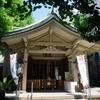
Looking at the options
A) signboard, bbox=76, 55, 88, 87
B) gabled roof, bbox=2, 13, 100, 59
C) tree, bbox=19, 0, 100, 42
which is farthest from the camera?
gabled roof, bbox=2, 13, 100, 59

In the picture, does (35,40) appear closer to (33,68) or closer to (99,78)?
(33,68)

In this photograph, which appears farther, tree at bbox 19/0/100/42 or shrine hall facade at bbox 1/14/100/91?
shrine hall facade at bbox 1/14/100/91

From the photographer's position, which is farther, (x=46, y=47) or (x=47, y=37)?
(x=46, y=47)

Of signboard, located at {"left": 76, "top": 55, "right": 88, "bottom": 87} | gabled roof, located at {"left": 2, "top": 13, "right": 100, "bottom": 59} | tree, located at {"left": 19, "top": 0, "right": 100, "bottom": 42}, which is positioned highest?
gabled roof, located at {"left": 2, "top": 13, "right": 100, "bottom": 59}

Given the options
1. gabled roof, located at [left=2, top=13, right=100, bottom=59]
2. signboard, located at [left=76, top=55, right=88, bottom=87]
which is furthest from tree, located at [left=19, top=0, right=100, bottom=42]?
gabled roof, located at [left=2, top=13, right=100, bottom=59]

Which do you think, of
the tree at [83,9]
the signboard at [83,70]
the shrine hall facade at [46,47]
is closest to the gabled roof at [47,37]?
the shrine hall facade at [46,47]

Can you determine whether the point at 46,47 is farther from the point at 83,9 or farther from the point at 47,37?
the point at 83,9

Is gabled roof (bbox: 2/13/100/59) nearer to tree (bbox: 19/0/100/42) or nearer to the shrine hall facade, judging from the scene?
the shrine hall facade

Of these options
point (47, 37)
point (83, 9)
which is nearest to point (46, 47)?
point (47, 37)

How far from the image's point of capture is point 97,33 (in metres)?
3.84

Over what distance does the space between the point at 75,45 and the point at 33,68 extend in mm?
5710

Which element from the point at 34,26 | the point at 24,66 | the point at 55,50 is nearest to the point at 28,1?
the point at 34,26

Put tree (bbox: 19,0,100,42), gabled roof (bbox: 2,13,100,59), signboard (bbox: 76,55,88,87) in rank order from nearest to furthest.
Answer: tree (bbox: 19,0,100,42)
signboard (bbox: 76,55,88,87)
gabled roof (bbox: 2,13,100,59)

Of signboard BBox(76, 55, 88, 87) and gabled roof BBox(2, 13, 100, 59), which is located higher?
gabled roof BBox(2, 13, 100, 59)
